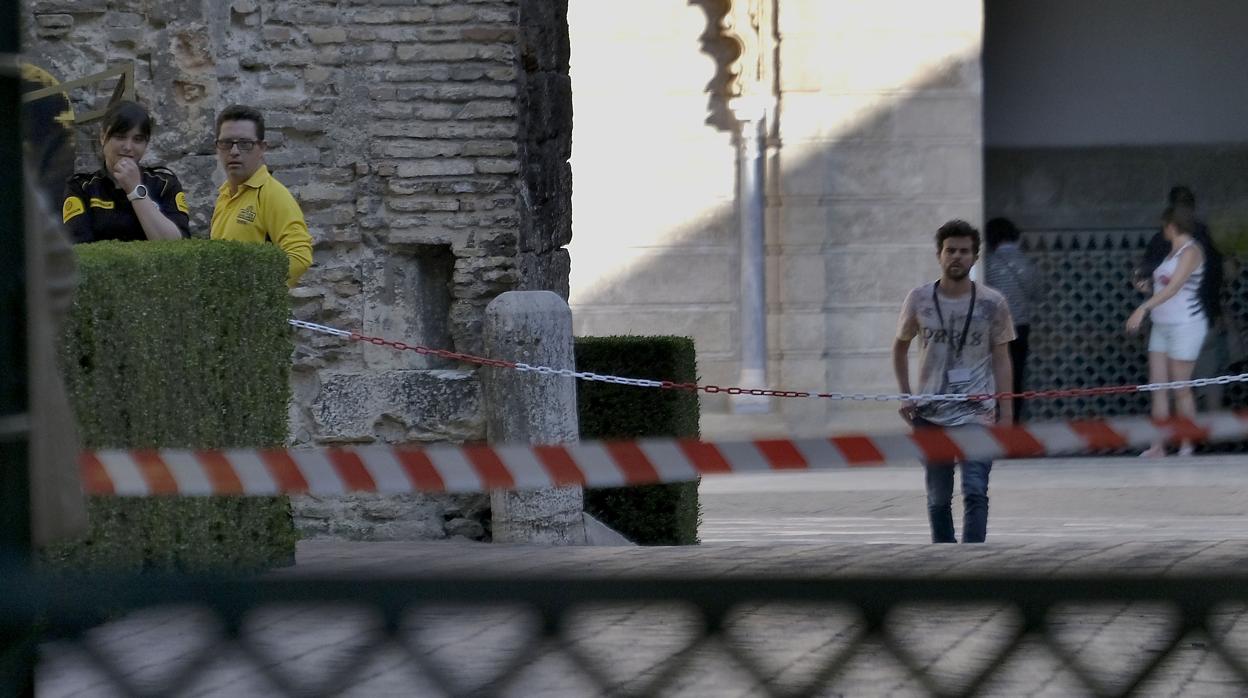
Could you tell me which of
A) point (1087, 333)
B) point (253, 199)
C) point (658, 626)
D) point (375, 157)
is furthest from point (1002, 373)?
point (1087, 333)

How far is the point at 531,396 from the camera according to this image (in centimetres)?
723

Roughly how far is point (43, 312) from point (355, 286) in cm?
521

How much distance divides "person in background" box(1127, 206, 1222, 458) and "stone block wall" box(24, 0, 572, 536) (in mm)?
5790

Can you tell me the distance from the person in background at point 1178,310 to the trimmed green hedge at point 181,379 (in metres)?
7.21

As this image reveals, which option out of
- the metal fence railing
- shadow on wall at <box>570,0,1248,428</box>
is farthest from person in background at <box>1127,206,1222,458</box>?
the metal fence railing

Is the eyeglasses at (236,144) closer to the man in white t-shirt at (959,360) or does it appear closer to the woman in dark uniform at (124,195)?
the woman in dark uniform at (124,195)

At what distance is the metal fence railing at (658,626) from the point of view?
1.73 meters

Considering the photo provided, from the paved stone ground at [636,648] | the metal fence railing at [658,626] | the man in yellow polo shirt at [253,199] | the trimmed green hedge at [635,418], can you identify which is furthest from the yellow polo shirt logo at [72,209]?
the metal fence railing at [658,626]

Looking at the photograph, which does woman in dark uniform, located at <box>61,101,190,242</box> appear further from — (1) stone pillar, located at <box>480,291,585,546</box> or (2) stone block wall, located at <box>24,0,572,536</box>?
(1) stone pillar, located at <box>480,291,585,546</box>

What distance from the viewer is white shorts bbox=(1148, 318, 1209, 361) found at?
11.9m

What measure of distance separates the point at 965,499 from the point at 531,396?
5.66ft

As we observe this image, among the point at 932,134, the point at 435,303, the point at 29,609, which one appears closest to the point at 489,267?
the point at 435,303

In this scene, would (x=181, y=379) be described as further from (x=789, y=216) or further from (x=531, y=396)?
(x=789, y=216)

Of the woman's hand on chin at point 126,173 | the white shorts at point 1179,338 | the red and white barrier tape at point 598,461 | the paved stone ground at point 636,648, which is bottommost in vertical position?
the white shorts at point 1179,338
